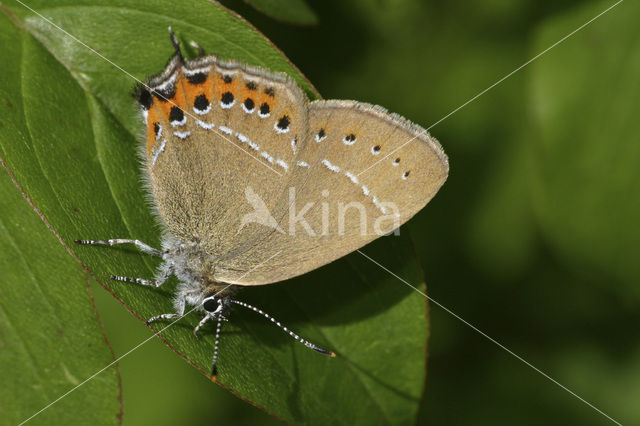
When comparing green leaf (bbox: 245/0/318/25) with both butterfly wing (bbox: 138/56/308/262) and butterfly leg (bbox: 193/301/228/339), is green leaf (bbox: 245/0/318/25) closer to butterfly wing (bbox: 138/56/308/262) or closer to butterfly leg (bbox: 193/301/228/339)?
butterfly wing (bbox: 138/56/308/262)

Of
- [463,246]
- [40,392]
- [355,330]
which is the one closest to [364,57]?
[463,246]

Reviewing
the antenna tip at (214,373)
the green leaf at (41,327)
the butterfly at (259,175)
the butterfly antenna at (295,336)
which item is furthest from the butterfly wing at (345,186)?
the green leaf at (41,327)

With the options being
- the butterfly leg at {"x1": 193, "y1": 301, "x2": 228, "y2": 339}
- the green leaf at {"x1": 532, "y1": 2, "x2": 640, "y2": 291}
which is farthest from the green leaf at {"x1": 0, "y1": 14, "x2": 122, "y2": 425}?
the green leaf at {"x1": 532, "y1": 2, "x2": 640, "y2": 291}

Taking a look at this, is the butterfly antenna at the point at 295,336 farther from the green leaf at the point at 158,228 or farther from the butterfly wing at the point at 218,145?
the butterfly wing at the point at 218,145

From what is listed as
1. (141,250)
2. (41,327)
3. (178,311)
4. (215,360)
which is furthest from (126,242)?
(215,360)

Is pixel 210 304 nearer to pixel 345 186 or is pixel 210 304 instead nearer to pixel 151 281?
pixel 151 281
